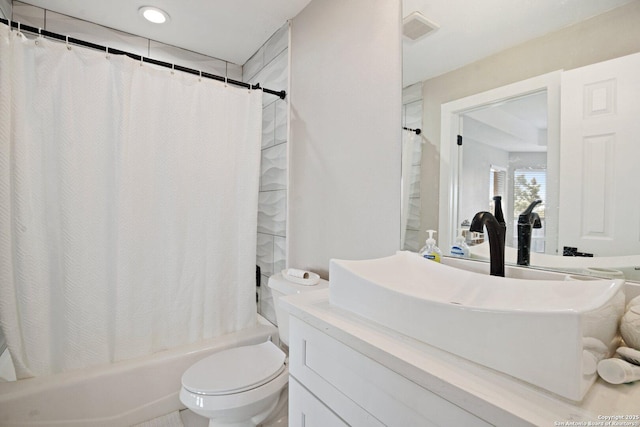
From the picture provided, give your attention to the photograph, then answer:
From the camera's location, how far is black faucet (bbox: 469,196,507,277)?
831 mm

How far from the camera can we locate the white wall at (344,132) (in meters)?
1.24

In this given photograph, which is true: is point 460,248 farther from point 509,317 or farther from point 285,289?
point 285,289

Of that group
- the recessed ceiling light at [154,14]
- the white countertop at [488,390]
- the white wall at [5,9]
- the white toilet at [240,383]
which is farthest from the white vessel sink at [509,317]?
the white wall at [5,9]

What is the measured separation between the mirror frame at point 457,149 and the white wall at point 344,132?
0.59ft

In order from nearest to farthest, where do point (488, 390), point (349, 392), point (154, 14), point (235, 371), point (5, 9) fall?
point (488, 390), point (349, 392), point (235, 371), point (5, 9), point (154, 14)

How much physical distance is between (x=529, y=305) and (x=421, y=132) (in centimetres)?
70

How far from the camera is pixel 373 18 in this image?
4.30ft

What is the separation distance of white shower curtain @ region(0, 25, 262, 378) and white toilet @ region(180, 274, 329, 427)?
43 centimetres

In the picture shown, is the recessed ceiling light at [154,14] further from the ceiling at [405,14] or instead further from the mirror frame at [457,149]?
the mirror frame at [457,149]

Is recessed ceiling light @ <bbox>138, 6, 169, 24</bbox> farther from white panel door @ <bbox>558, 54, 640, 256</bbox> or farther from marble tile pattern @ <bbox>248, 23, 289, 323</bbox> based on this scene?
white panel door @ <bbox>558, 54, 640, 256</bbox>

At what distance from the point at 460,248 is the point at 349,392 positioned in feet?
2.02

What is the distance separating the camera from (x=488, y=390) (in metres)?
0.47

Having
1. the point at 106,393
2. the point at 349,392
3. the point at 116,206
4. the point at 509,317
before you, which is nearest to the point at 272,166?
the point at 116,206

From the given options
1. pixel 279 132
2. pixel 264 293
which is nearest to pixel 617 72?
pixel 279 132
